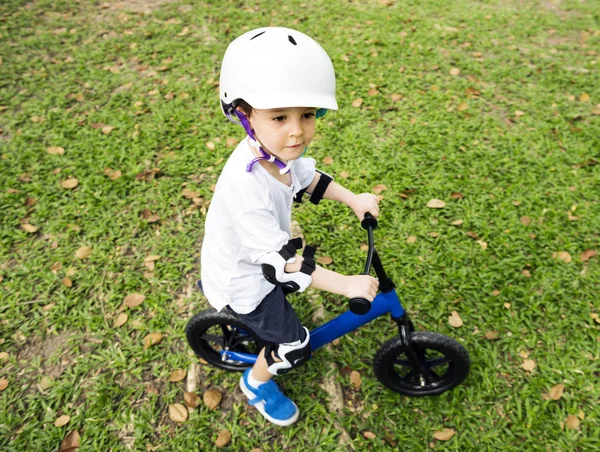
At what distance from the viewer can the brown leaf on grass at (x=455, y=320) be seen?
2842 mm

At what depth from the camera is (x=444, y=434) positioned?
7.87ft

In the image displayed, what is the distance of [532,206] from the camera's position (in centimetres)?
348

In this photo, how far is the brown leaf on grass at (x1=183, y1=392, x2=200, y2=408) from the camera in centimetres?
255

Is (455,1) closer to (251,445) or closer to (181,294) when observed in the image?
(181,294)

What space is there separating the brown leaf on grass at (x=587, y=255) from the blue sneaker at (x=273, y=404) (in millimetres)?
2312

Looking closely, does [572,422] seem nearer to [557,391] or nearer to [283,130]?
[557,391]

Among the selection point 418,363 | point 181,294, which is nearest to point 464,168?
point 418,363

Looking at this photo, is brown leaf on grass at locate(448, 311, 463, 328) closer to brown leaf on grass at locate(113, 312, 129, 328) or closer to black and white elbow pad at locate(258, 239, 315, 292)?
black and white elbow pad at locate(258, 239, 315, 292)

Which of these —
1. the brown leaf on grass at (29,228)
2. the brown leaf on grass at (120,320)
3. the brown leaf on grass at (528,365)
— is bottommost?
the brown leaf on grass at (528,365)

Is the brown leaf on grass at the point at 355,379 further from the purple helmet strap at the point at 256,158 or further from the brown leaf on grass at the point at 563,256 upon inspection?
the brown leaf on grass at the point at 563,256

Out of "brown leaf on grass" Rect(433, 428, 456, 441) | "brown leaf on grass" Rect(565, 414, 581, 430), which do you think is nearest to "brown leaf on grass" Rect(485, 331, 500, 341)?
"brown leaf on grass" Rect(565, 414, 581, 430)

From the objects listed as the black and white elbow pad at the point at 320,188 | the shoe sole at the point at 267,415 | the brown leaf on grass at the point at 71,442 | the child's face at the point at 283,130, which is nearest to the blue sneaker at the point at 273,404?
the shoe sole at the point at 267,415

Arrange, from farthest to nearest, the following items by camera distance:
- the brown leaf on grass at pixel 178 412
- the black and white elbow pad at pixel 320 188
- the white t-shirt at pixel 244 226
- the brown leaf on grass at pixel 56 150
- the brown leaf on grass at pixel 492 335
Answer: the brown leaf on grass at pixel 56 150 < the brown leaf on grass at pixel 492 335 < the brown leaf on grass at pixel 178 412 < the black and white elbow pad at pixel 320 188 < the white t-shirt at pixel 244 226

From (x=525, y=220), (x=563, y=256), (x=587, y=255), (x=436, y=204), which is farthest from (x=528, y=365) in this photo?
(x=436, y=204)
